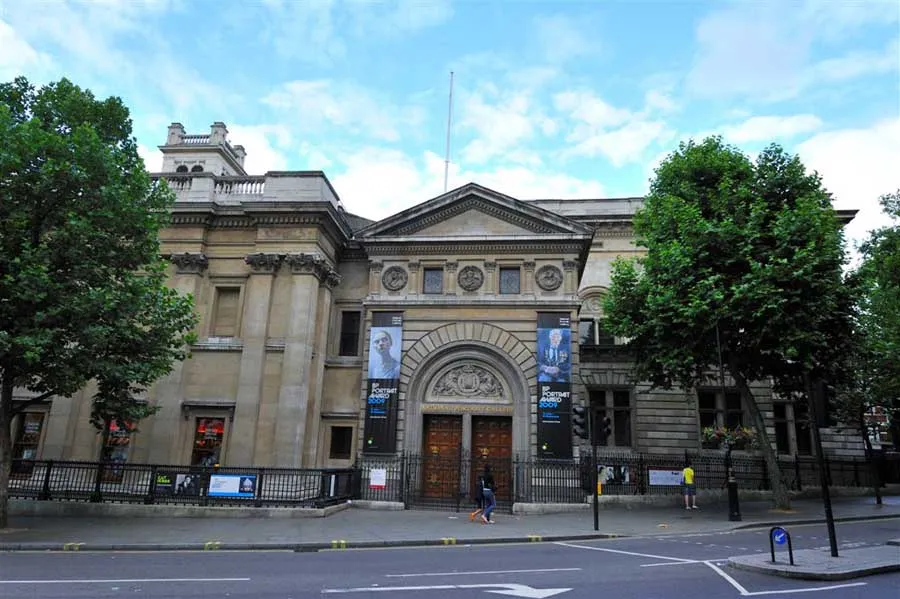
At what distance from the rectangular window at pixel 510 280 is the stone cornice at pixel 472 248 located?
830 mm

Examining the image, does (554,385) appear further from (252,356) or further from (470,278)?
(252,356)

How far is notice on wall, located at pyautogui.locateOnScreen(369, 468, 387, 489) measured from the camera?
858 inches

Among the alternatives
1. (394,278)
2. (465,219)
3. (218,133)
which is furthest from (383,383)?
(218,133)

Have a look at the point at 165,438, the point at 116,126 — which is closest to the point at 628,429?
the point at 165,438

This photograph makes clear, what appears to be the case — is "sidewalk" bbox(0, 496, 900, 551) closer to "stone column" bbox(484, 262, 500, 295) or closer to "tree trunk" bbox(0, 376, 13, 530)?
"tree trunk" bbox(0, 376, 13, 530)

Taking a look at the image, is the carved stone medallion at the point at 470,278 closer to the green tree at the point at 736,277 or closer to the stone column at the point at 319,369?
the green tree at the point at 736,277

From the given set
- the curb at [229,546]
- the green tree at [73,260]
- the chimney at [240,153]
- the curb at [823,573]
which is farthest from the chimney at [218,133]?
the curb at [823,573]

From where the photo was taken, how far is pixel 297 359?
23.2 meters

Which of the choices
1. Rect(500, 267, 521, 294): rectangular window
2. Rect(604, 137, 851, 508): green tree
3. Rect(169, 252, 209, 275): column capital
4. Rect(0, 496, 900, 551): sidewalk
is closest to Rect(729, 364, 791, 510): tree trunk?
Rect(604, 137, 851, 508): green tree

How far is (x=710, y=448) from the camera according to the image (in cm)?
2725

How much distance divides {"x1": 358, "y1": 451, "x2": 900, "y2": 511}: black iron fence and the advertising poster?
4839mm

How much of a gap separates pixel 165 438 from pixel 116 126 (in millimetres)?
12177

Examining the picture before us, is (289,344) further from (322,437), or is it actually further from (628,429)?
(628,429)

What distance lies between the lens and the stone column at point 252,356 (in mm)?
22391
